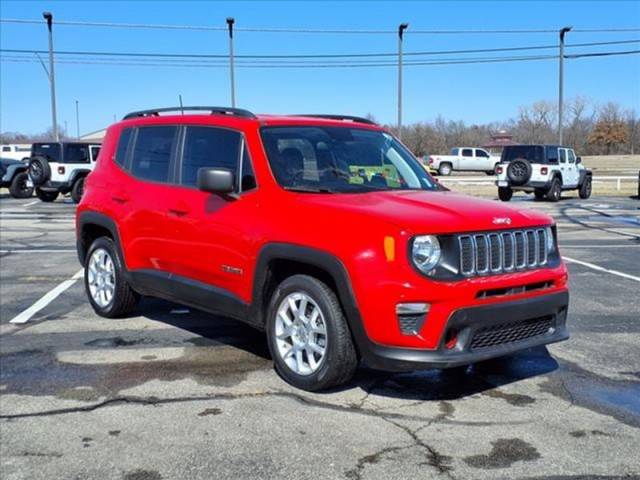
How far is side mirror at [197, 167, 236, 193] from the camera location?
16.4ft

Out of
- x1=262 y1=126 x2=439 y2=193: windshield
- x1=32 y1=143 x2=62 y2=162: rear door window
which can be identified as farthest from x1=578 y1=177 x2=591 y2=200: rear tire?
x1=262 y1=126 x2=439 y2=193: windshield

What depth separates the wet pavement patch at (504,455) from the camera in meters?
3.67

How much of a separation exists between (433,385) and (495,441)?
1.03 meters

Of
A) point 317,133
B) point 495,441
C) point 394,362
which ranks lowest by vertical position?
point 495,441

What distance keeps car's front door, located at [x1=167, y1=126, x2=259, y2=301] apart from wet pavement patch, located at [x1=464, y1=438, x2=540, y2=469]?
205 centimetres

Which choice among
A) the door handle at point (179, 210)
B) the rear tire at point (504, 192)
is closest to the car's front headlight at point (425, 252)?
the door handle at point (179, 210)

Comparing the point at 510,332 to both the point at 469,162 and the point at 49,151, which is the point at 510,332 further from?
the point at 469,162

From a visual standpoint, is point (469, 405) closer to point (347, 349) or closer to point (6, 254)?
point (347, 349)

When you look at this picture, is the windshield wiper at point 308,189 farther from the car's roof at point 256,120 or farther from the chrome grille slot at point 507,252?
the chrome grille slot at point 507,252

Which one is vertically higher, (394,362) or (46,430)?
(394,362)

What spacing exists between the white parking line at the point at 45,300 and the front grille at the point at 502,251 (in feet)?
15.2

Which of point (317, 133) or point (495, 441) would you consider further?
point (317, 133)

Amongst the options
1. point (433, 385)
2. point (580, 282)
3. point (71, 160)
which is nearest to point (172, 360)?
Answer: point (433, 385)

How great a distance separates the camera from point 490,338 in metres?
4.45
